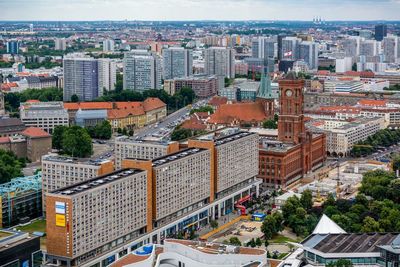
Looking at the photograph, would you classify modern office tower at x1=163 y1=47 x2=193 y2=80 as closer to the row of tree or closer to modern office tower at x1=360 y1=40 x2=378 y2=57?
the row of tree

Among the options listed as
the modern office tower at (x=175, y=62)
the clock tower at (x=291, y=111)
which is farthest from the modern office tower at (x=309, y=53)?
the clock tower at (x=291, y=111)

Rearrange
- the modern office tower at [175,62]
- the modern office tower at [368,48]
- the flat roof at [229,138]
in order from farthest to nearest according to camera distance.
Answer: the modern office tower at [368,48] < the modern office tower at [175,62] < the flat roof at [229,138]

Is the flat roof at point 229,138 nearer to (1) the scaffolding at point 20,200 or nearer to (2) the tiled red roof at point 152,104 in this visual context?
(1) the scaffolding at point 20,200

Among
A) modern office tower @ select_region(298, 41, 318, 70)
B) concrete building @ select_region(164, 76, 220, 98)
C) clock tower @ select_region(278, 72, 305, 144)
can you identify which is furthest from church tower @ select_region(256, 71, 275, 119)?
modern office tower @ select_region(298, 41, 318, 70)

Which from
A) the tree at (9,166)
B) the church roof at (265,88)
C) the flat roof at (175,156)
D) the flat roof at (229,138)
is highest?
the church roof at (265,88)

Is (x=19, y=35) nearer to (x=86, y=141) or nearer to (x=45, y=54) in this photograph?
(x=45, y=54)

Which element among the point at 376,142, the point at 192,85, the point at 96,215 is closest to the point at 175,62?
the point at 192,85
